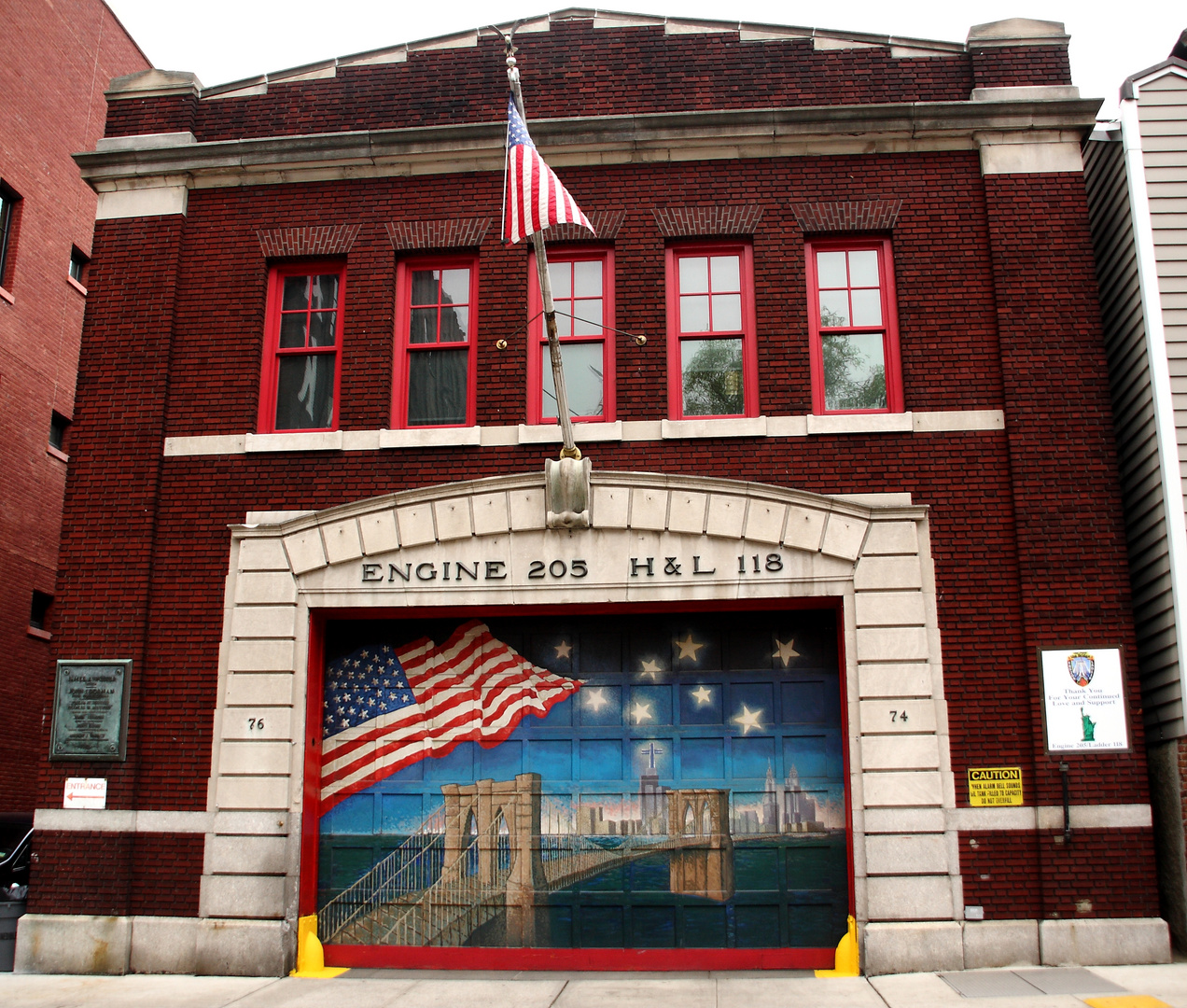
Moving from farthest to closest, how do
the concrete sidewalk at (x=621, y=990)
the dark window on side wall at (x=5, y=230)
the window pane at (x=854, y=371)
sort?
the dark window on side wall at (x=5, y=230) → the window pane at (x=854, y=371) → the concrete sidewalk at (x=621, y=990)

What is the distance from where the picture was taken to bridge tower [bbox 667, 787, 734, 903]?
1056cm

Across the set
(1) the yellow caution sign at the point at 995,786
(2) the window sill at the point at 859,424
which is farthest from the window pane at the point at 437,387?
(1) the yellow caution sign at the point at 995,786

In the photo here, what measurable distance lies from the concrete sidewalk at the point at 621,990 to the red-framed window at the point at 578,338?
5.47 metres

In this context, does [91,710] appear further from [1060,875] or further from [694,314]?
[1060,875]

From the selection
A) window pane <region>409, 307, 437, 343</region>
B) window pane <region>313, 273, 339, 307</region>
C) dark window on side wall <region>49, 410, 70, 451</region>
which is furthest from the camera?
dark window on side wall <region>49, 410, 70, 451</region>

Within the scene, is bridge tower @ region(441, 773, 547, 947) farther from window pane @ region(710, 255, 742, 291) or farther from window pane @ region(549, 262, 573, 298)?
window pane @ region(710, 255, 742, 291)

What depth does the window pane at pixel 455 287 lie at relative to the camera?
1184 cm

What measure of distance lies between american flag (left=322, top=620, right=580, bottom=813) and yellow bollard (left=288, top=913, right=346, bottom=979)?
1145mm

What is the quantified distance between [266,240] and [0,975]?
7.92 m

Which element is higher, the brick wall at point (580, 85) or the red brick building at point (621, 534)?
the brick wall at point (580, 85)

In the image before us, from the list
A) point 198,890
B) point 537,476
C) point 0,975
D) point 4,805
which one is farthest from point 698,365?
point 4,805

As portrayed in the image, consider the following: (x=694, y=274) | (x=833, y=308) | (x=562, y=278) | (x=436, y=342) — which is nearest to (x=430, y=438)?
(x=436, y=342)

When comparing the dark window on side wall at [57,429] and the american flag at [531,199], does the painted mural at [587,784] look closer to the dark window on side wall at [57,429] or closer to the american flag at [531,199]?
the american flag at [531,199]

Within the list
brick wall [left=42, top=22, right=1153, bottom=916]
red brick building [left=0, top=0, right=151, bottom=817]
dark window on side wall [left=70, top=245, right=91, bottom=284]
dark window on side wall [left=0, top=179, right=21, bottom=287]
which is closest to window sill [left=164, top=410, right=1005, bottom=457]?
brick wall [left=42, top=22, right=1153, bottom=916]
